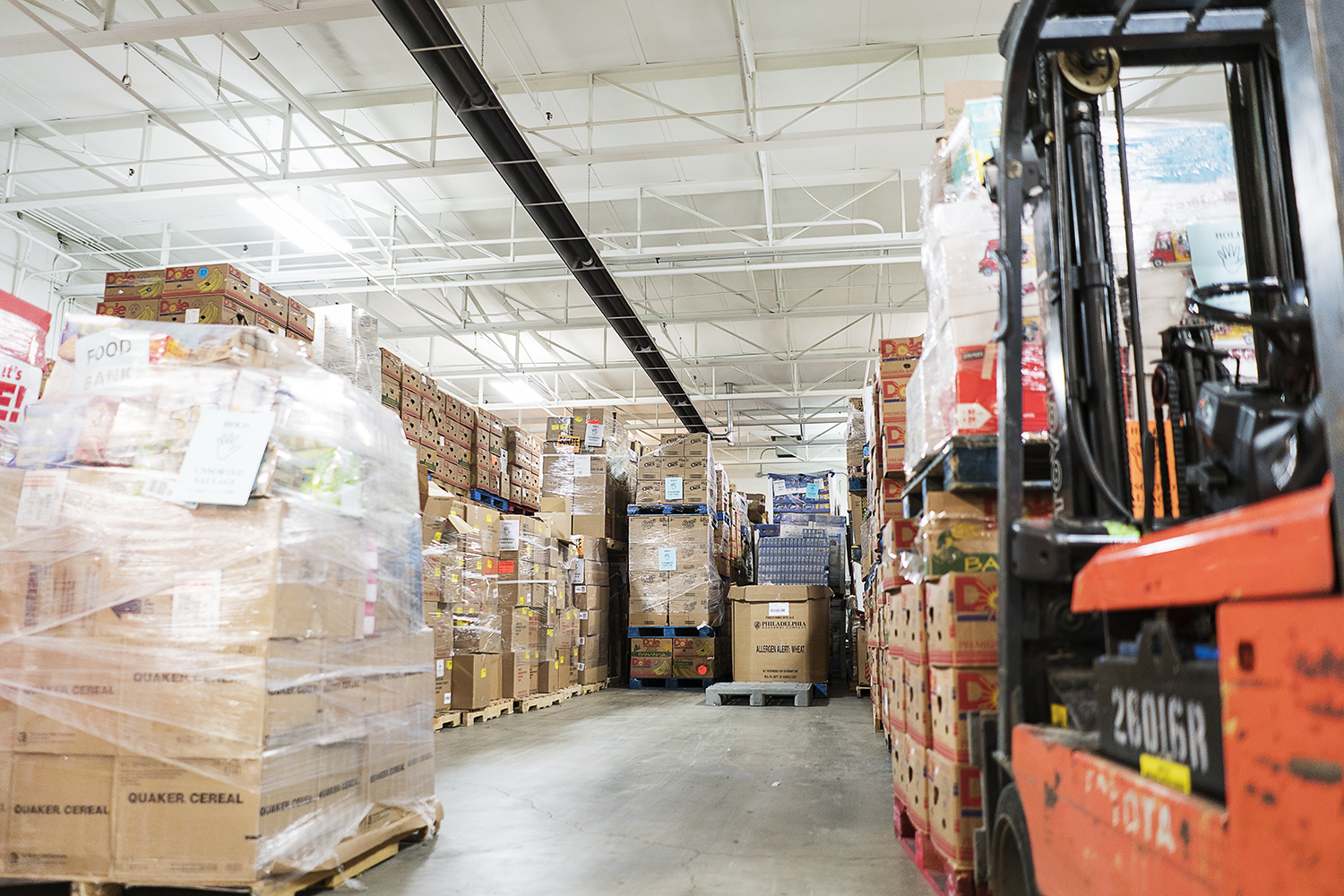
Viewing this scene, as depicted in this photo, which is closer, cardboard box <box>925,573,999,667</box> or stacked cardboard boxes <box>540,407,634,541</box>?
cardboard box <box>925,573,999,667</box>

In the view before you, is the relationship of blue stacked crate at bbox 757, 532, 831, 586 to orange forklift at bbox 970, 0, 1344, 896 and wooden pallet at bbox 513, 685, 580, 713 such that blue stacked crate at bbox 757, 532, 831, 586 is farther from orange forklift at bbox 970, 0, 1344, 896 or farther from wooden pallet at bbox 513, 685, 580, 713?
orange forklift at bbox 970, 0, 1344, 896

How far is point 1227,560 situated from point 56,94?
35.1 ft

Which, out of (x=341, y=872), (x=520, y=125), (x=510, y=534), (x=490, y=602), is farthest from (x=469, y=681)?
(x=520, y=125)

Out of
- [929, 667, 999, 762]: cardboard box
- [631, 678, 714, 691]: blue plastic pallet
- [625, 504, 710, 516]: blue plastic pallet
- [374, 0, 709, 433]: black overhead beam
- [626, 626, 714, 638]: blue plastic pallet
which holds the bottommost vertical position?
[631, 678, 714, 691]: blue plastic pallet

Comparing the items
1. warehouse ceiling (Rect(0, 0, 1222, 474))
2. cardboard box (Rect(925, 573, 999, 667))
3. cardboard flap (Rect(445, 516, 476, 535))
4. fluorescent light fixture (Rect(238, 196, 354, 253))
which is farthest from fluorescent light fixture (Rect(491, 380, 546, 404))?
cardboard box (Rect(925, 573, 999, 667))

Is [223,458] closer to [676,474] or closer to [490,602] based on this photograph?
[490,602]

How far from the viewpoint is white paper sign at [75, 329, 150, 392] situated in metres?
3.04

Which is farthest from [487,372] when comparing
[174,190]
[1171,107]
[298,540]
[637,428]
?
[298,540]

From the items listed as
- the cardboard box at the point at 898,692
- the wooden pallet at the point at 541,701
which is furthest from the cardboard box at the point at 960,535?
the wooden pallet at the point at 541,701

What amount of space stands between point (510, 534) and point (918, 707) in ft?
18.6

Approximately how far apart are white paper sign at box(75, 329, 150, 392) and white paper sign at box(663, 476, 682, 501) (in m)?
8.16

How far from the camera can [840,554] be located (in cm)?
1308

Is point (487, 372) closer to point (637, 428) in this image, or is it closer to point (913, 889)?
point (637, 428)

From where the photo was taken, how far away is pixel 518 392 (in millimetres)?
17000
